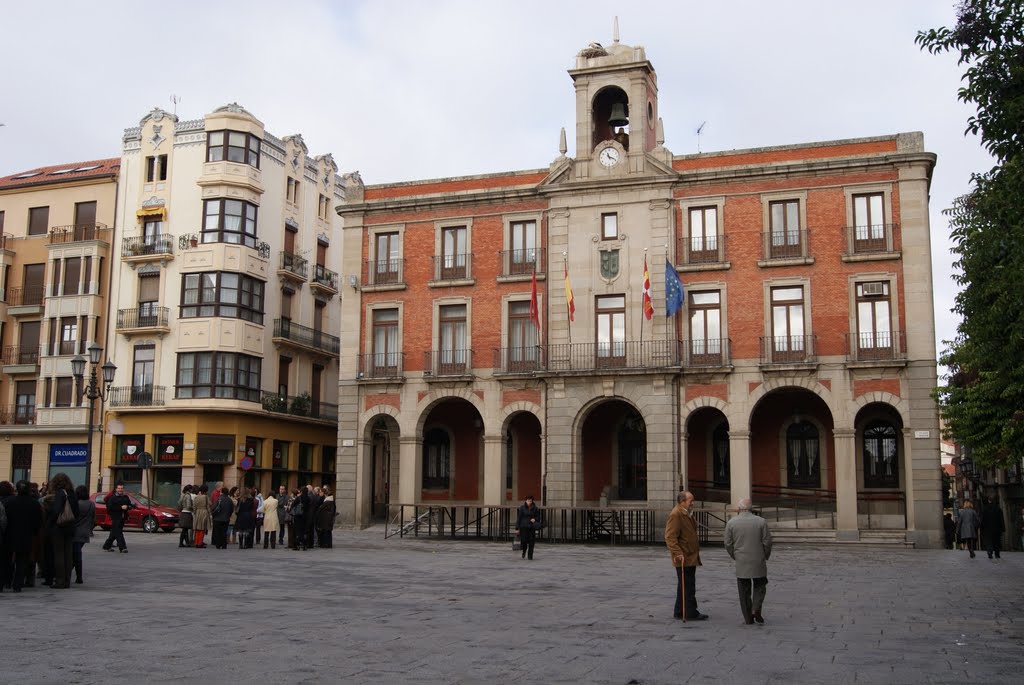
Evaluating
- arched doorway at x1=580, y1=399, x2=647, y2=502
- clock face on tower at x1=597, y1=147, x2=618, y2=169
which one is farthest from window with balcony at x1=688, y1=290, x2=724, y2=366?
clock face on tower at x1=597, y1=147, x2=618, y2=169

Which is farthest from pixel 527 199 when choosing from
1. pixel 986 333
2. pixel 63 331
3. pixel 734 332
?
pixel 63 331

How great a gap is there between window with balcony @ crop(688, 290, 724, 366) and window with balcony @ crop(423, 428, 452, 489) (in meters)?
11.1

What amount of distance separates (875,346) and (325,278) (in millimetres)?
26629

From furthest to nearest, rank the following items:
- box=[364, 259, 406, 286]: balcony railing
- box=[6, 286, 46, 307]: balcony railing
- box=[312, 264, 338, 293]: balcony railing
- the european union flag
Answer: box=[312, 264, 338, 293]: balcony railing → box=[6, 286, 46, 307]: balcony railing → box=[364, 259, 406, 286]: balcony railing → the european union flag

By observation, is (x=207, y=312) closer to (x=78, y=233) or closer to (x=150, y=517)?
(x=78, y=233)

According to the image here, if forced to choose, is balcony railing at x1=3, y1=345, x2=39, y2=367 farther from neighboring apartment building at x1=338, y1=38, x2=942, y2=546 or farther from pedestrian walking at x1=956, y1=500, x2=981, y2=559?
pedestrian walking at x1=956, y1=500, x2=981, y2=559

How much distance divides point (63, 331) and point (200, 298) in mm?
7465

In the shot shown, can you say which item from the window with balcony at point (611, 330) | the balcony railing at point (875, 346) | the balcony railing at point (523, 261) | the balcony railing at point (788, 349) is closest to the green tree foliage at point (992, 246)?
the balcony railing at point (875, 346)

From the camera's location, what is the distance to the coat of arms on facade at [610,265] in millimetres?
38062

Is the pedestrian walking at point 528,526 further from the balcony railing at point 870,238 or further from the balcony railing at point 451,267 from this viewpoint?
the balcony railing at point 870,238

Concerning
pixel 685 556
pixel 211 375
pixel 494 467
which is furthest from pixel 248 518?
pixel 211 375

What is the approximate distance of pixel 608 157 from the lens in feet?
126

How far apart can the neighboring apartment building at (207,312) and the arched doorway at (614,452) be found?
540 inches

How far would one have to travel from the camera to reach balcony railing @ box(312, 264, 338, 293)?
50.3 m
